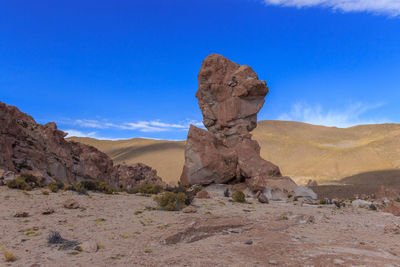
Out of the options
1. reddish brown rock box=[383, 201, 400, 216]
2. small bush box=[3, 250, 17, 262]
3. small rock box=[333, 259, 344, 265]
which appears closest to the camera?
small bush box=[3, 250, 17, 262]

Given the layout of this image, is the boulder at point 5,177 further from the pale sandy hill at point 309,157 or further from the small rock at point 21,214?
the pale sandy hill at point 309,157

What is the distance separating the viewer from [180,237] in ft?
24.5

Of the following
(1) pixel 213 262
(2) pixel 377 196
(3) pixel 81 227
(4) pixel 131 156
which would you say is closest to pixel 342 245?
(1) pixel 213 262

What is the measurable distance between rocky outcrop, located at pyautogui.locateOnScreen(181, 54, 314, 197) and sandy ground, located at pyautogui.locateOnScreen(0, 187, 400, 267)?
787 centimetres

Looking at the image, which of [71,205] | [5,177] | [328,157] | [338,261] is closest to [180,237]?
[338,261]

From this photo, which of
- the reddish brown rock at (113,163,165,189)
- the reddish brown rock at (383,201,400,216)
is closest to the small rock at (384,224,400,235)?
the reddish brown rock at (383,201,400,216)

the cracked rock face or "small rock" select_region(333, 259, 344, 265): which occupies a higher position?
the cracked rock face

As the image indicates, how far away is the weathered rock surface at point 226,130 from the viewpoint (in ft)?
64.4

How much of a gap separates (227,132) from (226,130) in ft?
0.65

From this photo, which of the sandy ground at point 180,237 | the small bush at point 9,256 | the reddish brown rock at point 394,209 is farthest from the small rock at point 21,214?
the reddish brown rock at point 394,209

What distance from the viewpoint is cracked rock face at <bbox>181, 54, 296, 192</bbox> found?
771 inches

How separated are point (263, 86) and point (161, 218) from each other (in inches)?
594

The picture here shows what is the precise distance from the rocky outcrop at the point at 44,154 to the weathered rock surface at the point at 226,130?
882 centimetres

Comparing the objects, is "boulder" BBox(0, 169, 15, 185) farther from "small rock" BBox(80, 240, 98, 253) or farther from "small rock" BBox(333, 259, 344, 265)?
"small rock" BBox(333, 259, 344, 265)
